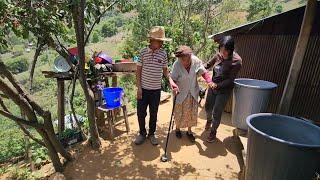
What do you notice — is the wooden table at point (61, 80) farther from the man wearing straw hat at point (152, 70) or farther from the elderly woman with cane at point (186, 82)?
the elderly woman with cane at point (186, 82)

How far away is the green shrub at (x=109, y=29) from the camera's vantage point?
6338 centimetres

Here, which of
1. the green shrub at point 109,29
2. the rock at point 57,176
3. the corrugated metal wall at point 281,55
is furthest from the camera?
the green shrub at point 109,29

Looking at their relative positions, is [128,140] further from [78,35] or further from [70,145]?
[78,35]

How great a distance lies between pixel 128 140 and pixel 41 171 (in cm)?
160

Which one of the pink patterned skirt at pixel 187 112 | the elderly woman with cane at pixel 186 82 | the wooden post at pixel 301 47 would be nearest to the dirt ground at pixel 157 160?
the pink patterned skirt at pixel 187 112

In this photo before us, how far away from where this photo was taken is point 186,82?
15.4ft

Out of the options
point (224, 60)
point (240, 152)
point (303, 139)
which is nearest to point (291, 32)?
point (224, 60)

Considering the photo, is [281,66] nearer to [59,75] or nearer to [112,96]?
[112,96]

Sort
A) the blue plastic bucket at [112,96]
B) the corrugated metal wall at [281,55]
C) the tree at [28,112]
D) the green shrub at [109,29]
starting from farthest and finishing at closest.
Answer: the green shrub at [109,29], the corrugated metal wall at [281,55], the blue plastic bucket at [112,96], the tree at [28,112]

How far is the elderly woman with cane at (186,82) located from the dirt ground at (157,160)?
0.52 meters

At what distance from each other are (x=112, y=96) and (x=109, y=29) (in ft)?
202

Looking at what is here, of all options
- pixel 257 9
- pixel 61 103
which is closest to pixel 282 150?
pixel 61 103

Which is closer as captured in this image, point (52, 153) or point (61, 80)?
point (52, 153)

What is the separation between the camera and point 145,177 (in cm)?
416
